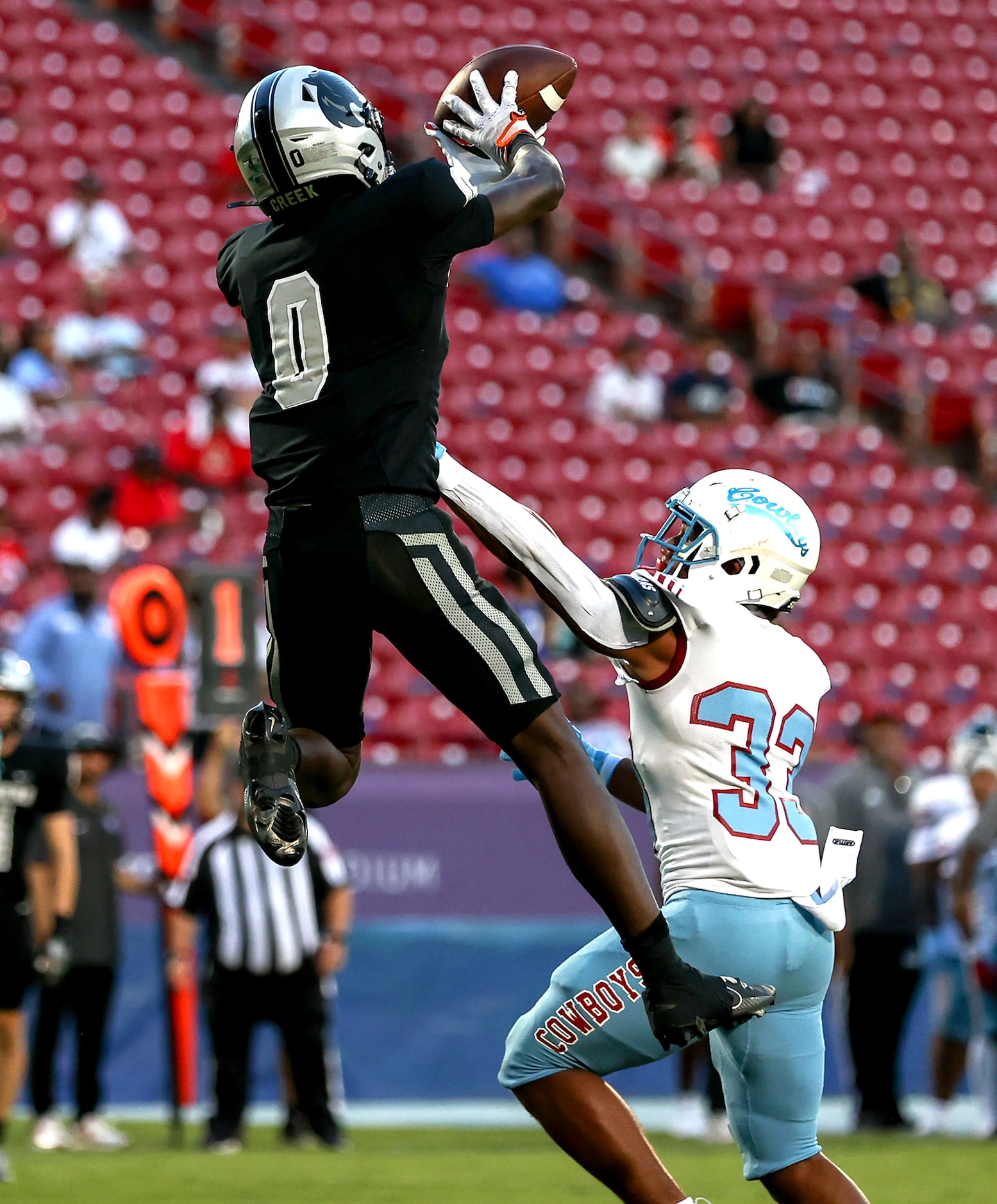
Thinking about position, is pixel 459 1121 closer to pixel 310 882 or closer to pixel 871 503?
pixel 310 882

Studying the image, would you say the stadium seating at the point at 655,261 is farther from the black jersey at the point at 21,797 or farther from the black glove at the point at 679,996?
the black glove at the point at 679,996

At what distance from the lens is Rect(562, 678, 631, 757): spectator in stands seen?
9258 mm

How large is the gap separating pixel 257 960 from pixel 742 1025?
5.00 metres

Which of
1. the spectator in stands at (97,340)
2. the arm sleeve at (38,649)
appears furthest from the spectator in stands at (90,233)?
the arm sleeve at (38,649)

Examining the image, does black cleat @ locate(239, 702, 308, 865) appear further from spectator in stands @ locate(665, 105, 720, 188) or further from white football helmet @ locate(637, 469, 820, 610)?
spectator in stands @ locate(665, 105, 720, 188)

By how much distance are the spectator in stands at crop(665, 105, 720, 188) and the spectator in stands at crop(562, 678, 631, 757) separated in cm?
627

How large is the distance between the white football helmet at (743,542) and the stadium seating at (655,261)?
6.71 m

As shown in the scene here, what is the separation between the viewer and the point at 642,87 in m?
16.0


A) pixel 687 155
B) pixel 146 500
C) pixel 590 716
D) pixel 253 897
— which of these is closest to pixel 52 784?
pixel 253 897

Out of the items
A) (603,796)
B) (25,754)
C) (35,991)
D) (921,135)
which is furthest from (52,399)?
(603,796)

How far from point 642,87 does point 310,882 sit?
9.19 m

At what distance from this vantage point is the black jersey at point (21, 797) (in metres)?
7.71

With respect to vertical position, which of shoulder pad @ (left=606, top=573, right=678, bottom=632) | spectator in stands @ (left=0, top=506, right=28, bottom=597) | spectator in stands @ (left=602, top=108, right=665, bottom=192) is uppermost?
Result: spectator in stands @ (left=602, top=108, right=665, bottom=192)

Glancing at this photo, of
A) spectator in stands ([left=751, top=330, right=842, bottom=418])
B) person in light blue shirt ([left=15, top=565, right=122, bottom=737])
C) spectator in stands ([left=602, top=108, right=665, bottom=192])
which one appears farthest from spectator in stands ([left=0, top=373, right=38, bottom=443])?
spectator in stands ([left=602, top=108, right=665, bottom=192])
